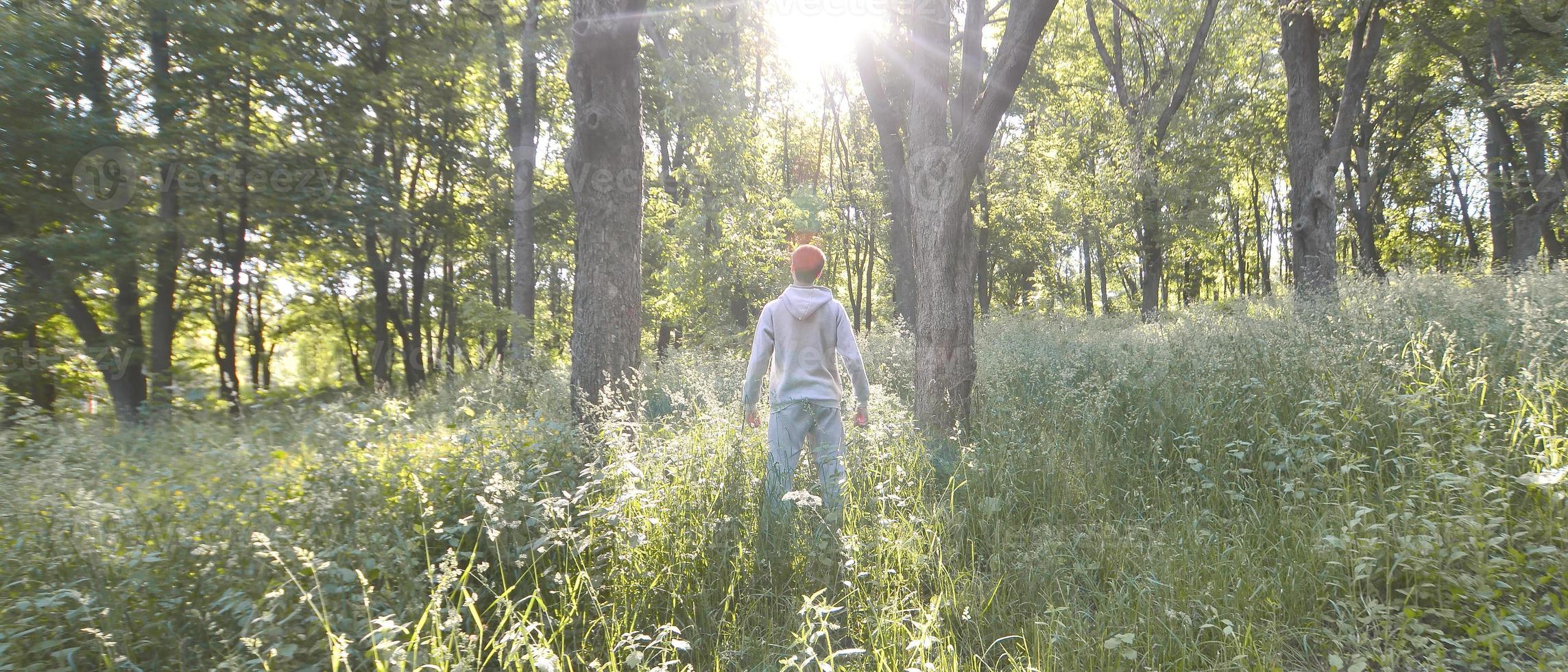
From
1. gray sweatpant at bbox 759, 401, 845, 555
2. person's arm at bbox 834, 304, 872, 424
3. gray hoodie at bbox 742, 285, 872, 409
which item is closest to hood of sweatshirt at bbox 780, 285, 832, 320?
→ gray hoodie at bbox 742, 285, 872, 409

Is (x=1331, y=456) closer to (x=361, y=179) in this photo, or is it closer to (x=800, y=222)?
(x=361, y=179)

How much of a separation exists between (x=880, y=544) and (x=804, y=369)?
5.26 ft

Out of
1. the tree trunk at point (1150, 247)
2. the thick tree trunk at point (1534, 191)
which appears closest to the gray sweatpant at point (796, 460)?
the tree trunk at point (1150, 247)

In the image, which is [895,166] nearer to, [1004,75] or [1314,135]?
[1004,75]

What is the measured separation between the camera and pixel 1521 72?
14930mm

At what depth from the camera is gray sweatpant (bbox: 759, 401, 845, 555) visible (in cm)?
386

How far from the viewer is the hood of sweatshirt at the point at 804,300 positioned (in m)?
4.76

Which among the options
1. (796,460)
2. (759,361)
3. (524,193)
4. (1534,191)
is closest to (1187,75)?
(1534,191)

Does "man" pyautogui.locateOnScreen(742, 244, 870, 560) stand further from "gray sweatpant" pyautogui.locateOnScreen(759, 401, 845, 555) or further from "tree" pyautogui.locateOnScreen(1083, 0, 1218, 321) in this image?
"tree" pyautogui.locateOnScreen(1083, 0, 1218, 321)

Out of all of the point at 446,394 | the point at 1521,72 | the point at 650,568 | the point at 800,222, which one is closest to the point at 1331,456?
the point at 650,568

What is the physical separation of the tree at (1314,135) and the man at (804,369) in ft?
31.2

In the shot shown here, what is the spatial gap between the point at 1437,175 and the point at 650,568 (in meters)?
42.7

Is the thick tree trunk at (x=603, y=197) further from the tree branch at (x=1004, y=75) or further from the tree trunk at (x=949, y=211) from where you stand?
the tree branch at (x=1004, y=75)

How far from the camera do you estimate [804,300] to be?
4805 millimetres
